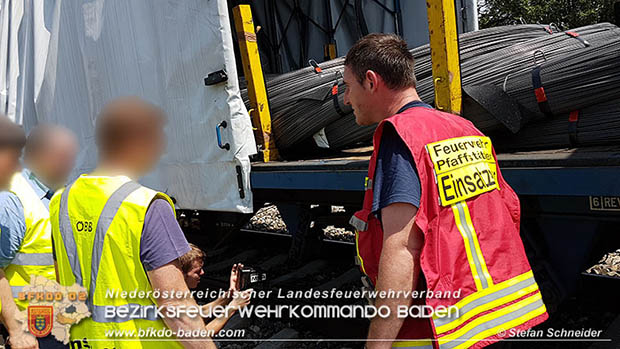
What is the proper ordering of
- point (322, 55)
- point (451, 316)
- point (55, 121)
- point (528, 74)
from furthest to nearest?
point (322, 55) → point (55, 121) → point (528, 74) → point (451, 316)

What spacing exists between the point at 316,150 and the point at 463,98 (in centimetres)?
128

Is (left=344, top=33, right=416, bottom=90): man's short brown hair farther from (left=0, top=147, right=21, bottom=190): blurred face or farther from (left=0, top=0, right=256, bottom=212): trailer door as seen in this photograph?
(left=0, top=0, right=256, bottom=212): trailer door

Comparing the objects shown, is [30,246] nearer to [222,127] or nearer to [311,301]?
[222,127]

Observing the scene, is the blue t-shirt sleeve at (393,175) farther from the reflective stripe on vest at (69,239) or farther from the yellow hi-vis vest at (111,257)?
the reflective stripe on vest at (69,239)

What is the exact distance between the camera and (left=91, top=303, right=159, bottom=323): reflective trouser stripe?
1638 millimetres

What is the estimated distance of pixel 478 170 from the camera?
1.73m

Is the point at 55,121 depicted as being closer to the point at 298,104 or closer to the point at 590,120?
the point at 298,104

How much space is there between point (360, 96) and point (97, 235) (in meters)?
0.95

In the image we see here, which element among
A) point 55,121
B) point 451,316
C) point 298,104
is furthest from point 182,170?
point 451,316

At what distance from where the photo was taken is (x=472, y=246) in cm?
162

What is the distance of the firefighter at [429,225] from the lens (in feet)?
5.06

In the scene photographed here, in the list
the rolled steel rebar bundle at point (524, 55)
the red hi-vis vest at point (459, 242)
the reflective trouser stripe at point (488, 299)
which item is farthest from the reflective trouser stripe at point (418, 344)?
the rolled steel rebar bundle at point (524, 55)

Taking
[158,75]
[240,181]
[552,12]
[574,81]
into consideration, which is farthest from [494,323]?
[552,12]

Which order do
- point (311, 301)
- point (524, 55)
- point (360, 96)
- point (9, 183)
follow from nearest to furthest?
1. point (360, 96)
2. point (9, 183)
3. point (524, 55)
4. point (311, 301)
